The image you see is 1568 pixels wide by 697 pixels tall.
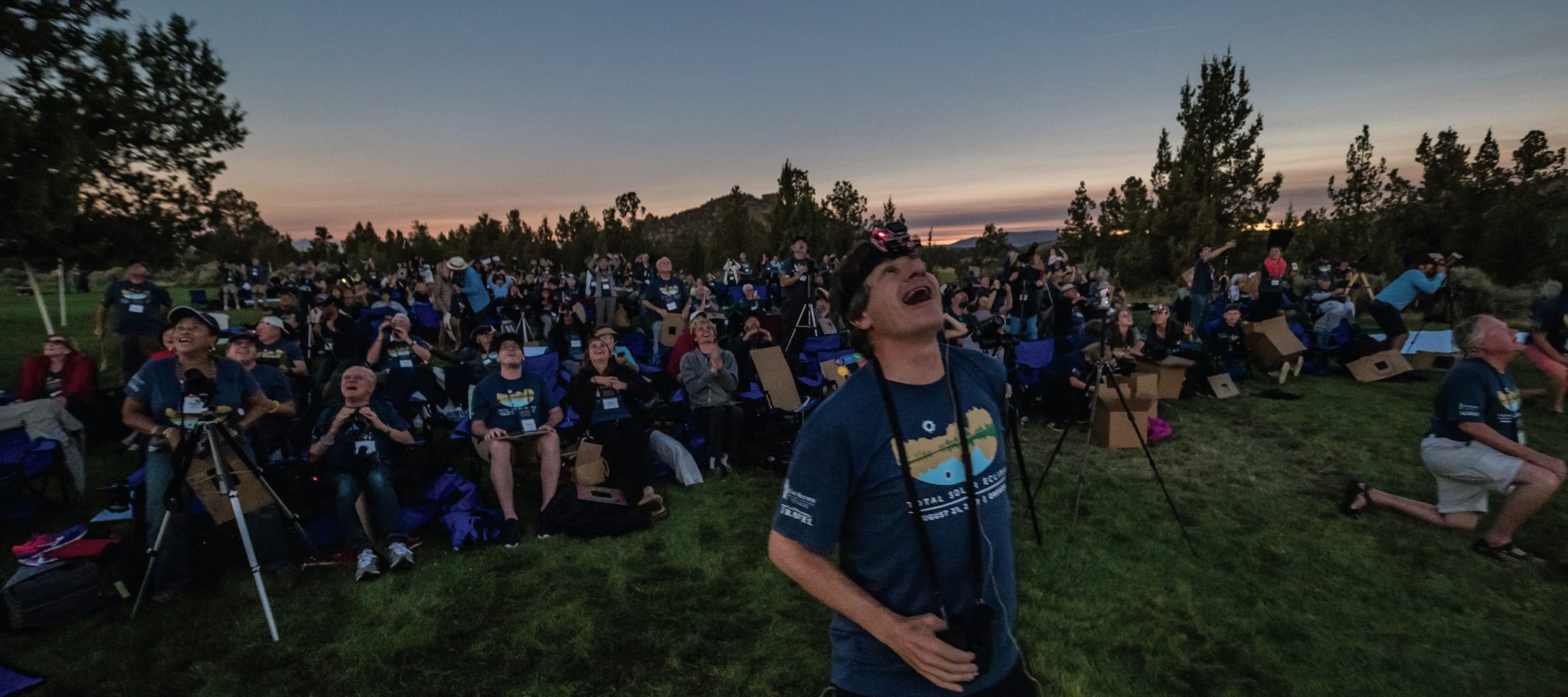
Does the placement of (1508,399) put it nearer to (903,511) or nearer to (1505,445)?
(1505,445)

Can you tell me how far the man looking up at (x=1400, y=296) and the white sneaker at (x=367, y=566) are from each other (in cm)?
1330

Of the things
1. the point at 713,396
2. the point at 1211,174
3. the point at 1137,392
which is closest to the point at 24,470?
the point at 713,396

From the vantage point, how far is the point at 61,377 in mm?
6484

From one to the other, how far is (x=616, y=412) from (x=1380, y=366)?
11636mm

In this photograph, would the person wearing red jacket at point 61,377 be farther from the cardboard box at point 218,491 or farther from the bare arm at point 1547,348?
the bare arm at point 1547,348

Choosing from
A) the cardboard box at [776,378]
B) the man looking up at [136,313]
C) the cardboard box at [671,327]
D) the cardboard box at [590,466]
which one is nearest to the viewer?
the cardboard box at [590,466]

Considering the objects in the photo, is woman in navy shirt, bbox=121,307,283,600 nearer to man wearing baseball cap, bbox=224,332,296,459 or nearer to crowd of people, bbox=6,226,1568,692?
crowd of people, bbox=6,226,1568,692

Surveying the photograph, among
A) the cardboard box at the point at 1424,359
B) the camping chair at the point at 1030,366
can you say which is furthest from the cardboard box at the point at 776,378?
the cardboard box at the point at 1424,359


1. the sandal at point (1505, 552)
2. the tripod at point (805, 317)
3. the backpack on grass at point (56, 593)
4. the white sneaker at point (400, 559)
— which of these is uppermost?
the tripod at point (805, 317)

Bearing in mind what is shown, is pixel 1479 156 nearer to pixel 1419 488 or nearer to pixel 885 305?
pixel 1419 488

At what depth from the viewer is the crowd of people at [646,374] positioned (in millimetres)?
4086

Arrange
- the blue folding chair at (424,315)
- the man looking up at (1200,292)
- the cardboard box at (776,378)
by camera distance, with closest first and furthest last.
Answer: the cardboard box at (776,378) → the man looking up at (1200,292) → the blue folding chair at (424,315)

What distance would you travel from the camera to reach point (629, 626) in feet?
12.3

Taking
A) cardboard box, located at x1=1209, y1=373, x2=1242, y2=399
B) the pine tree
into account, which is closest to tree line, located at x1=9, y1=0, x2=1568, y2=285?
the pine tree
